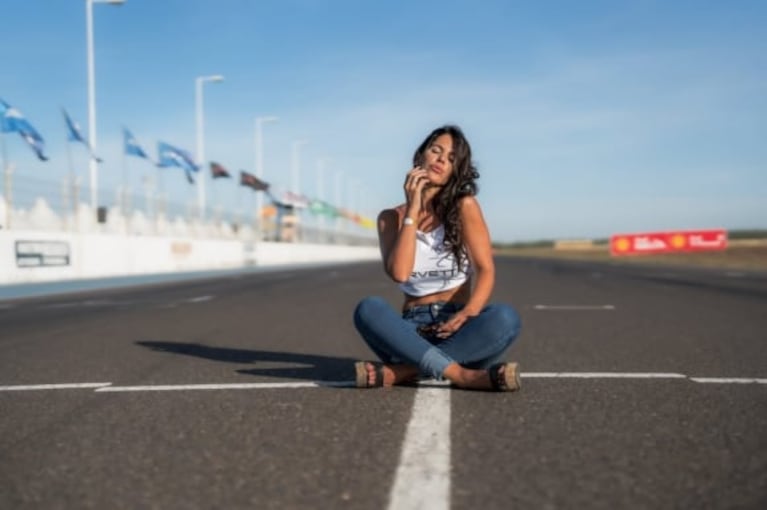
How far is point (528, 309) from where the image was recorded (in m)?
11.1

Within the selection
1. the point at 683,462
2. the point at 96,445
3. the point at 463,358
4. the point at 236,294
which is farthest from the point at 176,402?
the point at 236,294

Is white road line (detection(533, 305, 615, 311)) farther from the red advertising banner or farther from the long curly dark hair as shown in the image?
the red advertising banner

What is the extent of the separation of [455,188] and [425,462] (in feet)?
5.83

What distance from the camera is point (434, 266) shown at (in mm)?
4234

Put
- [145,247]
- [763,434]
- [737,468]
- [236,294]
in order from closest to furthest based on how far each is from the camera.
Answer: [737,468]
[763,434]
[236,294]
[145,247]

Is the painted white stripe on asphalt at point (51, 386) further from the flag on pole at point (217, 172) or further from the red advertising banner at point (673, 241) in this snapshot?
the red advertising banner at point (673, 241)

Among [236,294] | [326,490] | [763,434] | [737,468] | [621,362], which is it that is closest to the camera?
[326,490]

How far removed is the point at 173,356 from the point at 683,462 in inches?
173

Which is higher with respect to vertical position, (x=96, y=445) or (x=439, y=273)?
(x=439, y=273)

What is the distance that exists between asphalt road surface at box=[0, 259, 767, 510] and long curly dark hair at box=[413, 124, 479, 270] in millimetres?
794

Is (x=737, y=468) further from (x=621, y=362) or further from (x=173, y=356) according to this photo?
(x=173, y=356)

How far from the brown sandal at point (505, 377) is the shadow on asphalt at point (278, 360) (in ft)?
3.61

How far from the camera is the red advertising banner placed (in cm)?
6900

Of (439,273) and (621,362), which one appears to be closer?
(439,273)
